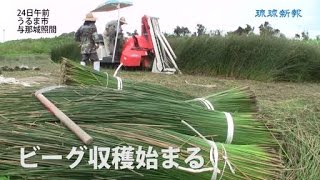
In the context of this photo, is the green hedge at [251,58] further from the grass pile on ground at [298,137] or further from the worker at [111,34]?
the grass pile on ground at [298,137]

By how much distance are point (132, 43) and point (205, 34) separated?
5.89 feet

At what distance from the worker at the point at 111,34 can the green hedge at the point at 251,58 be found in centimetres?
187

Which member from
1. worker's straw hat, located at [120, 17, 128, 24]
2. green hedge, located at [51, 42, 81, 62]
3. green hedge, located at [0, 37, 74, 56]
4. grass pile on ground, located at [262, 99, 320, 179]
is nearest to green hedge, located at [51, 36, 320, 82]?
worker's straw hat, located at [120, 17, 128, 24]

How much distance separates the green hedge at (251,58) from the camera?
10.6m

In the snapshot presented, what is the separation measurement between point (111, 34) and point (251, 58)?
3882mm

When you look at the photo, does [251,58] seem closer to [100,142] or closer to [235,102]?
[235,102]

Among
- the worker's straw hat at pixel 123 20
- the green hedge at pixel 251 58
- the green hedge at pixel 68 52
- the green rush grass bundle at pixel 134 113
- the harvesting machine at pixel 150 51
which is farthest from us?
the green hedge at pixel 68 52

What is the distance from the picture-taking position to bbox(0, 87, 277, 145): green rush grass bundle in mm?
2525

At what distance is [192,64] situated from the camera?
11.7 metres

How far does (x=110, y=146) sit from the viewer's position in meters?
2.33

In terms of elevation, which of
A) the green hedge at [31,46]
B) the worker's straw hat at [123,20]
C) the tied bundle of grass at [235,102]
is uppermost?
the worker's straw hat at [123,20]

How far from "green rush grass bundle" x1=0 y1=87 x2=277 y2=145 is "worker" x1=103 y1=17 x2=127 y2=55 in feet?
33.4

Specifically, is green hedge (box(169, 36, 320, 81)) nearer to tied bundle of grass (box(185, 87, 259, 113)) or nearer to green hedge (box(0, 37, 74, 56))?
tied bundle of grass (box(185, 87, 259, 113))

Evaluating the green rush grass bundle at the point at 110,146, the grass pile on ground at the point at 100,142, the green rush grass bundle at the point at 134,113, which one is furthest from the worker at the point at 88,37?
the green rush grass bundle at the point at 110,146
